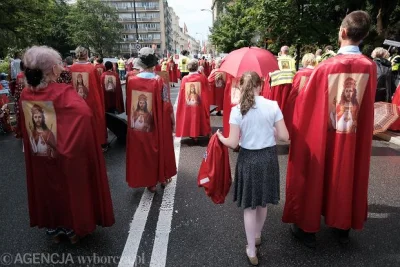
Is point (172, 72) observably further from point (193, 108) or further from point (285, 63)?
point (285, 63)

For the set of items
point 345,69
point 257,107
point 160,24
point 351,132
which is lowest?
point 351,132

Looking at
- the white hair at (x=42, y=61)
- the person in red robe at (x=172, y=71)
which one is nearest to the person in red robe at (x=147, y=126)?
the white hair at (x=42, y=61)

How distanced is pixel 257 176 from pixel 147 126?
75.0 inches

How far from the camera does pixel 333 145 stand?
297cm

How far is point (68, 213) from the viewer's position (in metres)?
3.08

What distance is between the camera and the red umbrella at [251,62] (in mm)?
4207

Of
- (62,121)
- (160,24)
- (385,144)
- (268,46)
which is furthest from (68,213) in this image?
(160,24)

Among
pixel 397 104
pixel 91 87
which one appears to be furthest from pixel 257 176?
pixel 397 104

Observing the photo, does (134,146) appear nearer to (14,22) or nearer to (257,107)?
(257,107)

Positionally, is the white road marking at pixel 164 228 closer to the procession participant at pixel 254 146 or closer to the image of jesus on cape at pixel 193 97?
the procession participant at pixel 254 146

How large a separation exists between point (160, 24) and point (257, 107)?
116 m

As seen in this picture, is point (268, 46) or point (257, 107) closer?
point (257, 107)

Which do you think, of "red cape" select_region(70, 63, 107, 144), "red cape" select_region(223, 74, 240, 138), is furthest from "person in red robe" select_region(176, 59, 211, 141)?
"red cape" select_region(70, 63, 107, 144)

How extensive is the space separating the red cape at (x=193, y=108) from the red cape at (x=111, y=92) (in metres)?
2.51
